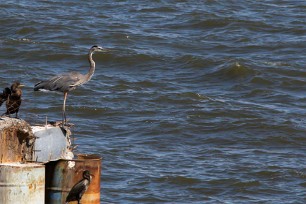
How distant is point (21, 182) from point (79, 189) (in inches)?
50.9

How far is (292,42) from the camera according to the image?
105 ft

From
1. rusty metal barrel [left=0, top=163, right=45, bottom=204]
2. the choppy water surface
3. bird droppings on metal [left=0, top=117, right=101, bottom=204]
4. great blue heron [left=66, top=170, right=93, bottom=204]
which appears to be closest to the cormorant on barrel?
bird droppings on metal [left=0, top=117, right=101, bottom=204]

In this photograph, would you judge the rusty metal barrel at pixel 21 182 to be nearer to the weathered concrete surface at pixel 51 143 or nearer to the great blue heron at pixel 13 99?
the weathered concrete surface at pixel 51 143

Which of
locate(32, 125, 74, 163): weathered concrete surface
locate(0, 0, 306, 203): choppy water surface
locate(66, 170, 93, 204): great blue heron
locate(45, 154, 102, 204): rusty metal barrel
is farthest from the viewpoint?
locate(0, 0, 306, 203): choppy water surface

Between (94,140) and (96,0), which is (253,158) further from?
(96,0)

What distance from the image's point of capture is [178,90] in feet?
87.9

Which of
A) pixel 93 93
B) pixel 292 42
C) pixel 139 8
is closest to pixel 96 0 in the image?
pixel 139 8

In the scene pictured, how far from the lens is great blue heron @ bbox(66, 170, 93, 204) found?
13.3 metres

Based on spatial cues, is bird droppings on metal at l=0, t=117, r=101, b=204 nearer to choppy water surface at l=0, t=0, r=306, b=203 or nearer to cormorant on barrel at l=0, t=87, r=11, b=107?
cormorant on barrel at l=0, t=87, r=11, b=107

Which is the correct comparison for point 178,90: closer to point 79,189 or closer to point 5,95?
point 5,95

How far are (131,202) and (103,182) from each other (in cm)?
119

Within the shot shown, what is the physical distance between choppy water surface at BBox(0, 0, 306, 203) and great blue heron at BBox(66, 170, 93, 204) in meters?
4.61

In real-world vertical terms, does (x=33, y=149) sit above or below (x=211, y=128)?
above

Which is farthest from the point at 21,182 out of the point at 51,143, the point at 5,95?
the point at 5,95
